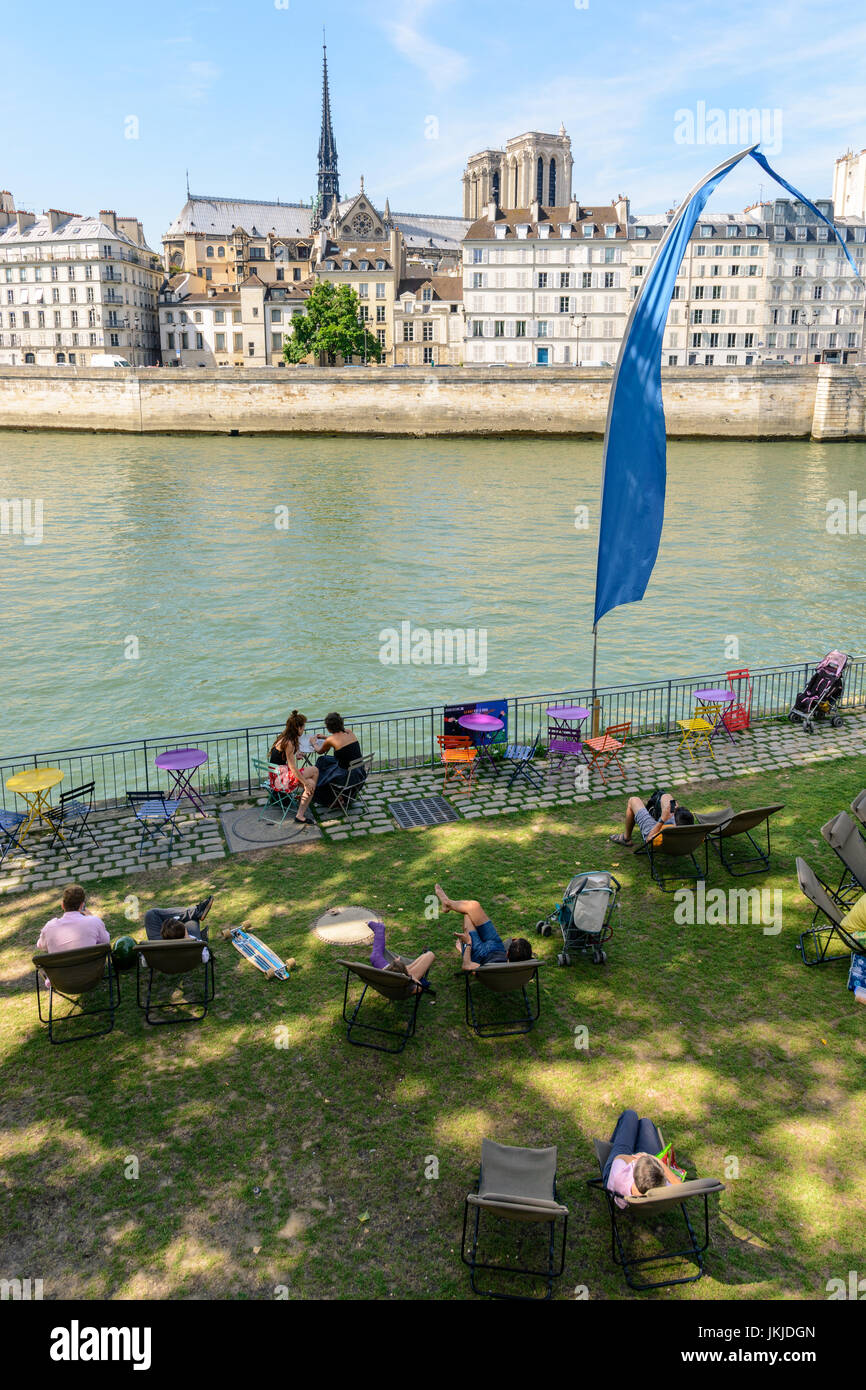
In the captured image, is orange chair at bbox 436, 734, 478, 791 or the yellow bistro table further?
orange chair at bbox 436, 734, 478, 791

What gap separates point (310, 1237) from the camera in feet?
16.6

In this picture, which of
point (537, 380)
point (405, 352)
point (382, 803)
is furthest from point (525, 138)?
point (382, 803)

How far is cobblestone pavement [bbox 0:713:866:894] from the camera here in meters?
9.26

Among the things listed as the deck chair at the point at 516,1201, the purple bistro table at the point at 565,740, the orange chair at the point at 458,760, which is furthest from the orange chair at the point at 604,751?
the deck chair at the point at 516,1201

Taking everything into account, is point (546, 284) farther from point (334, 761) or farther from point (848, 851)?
point (848, 851)

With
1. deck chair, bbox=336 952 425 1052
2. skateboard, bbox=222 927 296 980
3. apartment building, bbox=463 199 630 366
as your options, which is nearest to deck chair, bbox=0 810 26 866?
skateboard, bbox=222 927 296 980

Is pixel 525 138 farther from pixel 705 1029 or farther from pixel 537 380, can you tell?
pixel 705 1029

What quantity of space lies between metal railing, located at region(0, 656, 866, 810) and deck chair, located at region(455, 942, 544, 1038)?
447 cm

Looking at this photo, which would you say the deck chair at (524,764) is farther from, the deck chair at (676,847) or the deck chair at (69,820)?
the deck chair at (69,820)

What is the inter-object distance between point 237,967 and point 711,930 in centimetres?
375

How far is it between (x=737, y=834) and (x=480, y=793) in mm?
2725

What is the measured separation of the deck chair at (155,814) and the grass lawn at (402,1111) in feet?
4.29

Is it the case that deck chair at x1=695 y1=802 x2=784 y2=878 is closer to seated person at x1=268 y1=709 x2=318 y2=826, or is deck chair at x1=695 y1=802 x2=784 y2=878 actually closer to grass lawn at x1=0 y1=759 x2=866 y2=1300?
grass lawn at x1=0 y1=759 x2=866 y2=1300
